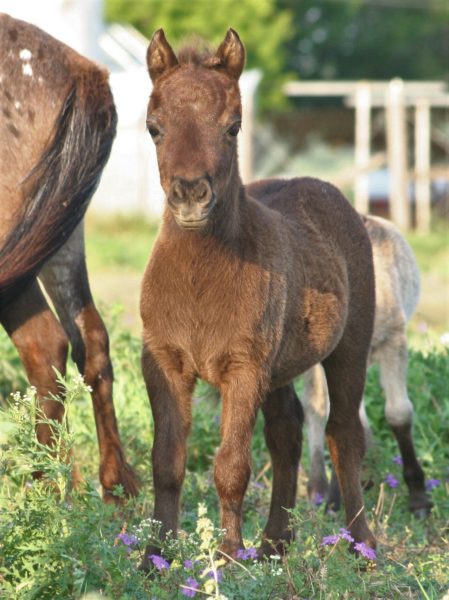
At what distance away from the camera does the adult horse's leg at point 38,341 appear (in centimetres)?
484

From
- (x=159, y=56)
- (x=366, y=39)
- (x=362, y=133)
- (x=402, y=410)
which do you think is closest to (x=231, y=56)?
(x=159, y=56)

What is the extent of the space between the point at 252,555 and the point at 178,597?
0.37 metres

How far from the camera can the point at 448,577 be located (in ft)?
12.8

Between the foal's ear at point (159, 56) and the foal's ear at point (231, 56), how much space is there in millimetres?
161

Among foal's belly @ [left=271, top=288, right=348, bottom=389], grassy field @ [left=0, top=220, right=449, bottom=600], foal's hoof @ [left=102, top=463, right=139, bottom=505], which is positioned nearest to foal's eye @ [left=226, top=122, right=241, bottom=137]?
foal's belly @ [left=271, top=288, right=348, bottom=389]

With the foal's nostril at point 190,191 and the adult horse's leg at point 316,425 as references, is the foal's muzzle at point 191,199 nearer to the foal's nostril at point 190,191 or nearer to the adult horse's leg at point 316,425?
the foal's nostril at point 190,191

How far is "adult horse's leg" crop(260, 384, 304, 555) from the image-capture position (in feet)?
15.3

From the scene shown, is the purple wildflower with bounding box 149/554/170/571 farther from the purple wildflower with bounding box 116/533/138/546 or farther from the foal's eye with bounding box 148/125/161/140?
the foal's eye with bounding box 148/125/161/140

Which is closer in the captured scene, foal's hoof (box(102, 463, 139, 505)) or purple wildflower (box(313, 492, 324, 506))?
foal's hoof (box(102, 463, 139, 505))

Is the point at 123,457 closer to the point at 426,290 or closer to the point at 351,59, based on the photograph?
the point at 426,290

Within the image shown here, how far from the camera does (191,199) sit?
3648 mm

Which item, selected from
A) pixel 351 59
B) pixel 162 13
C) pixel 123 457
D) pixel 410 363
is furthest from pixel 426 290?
pixel 351 59

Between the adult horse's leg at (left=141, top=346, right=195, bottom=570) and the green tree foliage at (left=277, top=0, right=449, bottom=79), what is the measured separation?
3965 cm

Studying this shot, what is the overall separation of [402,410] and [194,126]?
270cm
